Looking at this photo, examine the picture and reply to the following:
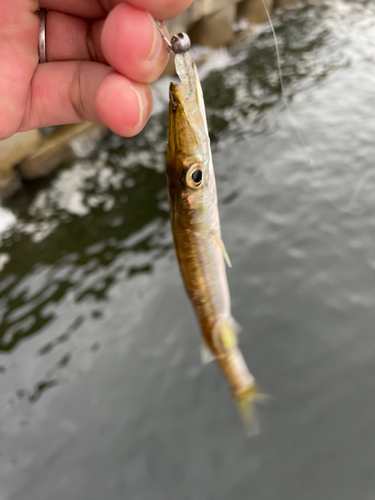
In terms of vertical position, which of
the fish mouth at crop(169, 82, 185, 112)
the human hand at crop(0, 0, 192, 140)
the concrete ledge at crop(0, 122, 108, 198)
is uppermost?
the human hand at crop(0, 0, 192, 140)

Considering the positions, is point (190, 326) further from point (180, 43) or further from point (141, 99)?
point (180, 43)

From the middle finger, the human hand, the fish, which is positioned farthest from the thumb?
the fish

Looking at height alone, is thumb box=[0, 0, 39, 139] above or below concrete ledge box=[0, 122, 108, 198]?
above

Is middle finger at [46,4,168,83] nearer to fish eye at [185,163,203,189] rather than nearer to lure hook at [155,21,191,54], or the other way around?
lure hook at [155,21,191,54]

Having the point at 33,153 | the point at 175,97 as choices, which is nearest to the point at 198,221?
the point at 175,97

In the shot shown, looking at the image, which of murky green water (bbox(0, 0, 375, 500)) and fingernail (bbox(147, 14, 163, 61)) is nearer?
fingernail (bbox(147, 14, 163, 61))

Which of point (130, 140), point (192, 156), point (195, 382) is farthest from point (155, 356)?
point (130, 140)

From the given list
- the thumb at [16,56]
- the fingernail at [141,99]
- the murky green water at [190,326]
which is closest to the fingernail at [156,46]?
the fingernail at [141,99]

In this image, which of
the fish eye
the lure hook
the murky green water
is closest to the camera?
the lure hook
